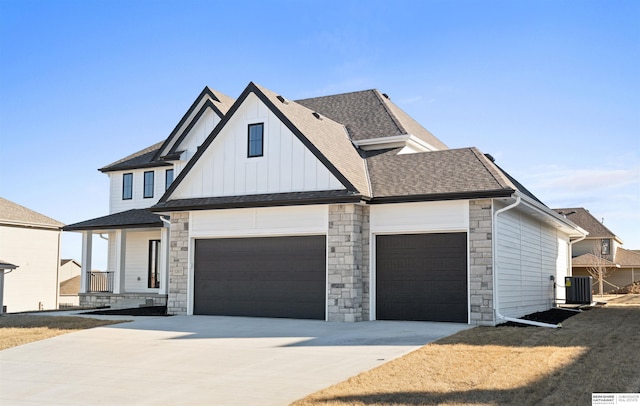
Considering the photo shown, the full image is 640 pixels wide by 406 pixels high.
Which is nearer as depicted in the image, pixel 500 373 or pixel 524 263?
pixel 500 373

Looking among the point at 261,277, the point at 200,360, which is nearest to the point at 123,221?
the point at 261,277

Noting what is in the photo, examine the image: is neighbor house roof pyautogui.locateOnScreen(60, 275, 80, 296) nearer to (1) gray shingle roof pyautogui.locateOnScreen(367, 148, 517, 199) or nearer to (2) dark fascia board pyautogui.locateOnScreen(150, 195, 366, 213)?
(2) dark fascia board pyautogui.locateOnScreen(150, 195, 366, 213)

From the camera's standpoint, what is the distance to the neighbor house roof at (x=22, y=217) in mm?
34250

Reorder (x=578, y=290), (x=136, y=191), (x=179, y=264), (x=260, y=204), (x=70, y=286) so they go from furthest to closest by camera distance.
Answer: (x=70, y=286), (x=136, y=191), (x=578, y=290), (x=179, y=264), (x=260, y=204)

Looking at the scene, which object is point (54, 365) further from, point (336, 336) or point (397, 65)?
point (397, 65)

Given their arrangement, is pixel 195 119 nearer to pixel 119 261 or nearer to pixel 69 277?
pixel 119 261

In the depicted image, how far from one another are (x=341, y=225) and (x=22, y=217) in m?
23.9

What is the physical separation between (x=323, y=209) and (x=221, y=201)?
3.29m

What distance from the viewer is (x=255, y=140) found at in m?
19.6

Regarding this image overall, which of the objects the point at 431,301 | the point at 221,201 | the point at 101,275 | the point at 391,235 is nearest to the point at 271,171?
the point at 221,201

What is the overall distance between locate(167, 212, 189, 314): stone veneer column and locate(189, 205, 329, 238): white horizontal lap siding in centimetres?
37

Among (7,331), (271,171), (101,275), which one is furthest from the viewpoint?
(101,275)

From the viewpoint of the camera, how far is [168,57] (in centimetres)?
1798

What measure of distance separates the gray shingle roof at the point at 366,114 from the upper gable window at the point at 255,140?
390 cm
